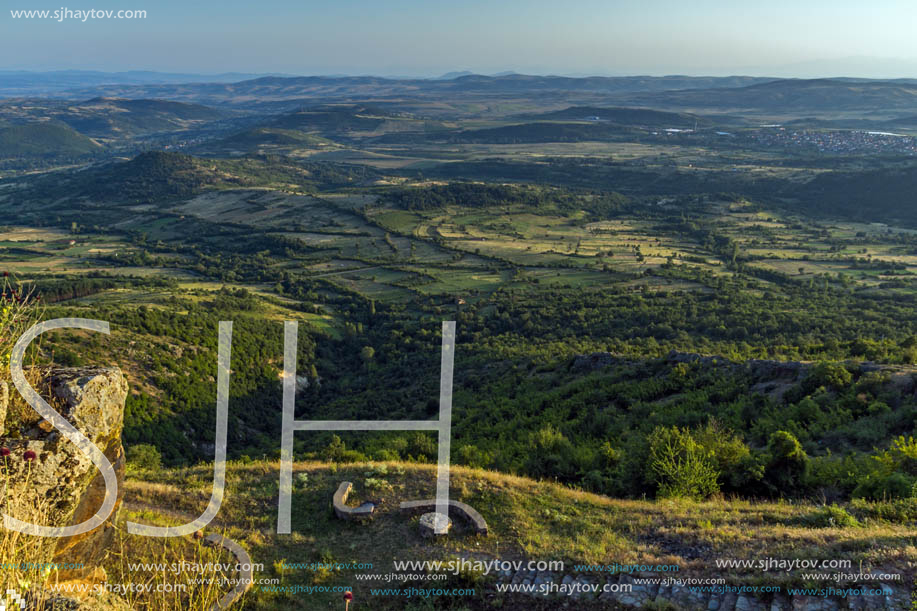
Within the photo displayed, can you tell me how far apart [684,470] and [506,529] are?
743cm

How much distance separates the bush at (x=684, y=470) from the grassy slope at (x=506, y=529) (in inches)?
43.0

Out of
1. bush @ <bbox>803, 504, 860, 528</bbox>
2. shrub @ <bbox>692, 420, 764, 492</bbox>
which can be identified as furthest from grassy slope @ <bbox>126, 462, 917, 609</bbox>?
shrub @ <bbox>692, 420, 764, 492</bbox>

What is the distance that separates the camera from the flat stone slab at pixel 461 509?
55.7 feet

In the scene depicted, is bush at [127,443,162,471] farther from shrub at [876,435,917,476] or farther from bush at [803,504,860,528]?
shrub at [876,435,917,476]

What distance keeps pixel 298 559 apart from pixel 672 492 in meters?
13.0

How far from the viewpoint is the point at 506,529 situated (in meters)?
17.4

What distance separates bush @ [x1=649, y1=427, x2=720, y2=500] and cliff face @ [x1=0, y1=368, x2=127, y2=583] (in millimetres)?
17317

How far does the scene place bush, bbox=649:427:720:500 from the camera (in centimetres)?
2005

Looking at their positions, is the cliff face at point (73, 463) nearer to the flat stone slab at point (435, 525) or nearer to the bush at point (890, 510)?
the flat stone slab at point (435, 525)

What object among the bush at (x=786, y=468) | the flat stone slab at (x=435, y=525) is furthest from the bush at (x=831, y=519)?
the flat stone slab at (x=435, y=525)

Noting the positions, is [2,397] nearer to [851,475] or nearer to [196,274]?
[851,475]

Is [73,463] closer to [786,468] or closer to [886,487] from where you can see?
[786,468]

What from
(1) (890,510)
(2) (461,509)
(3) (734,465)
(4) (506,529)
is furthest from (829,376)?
(2) (461,509)

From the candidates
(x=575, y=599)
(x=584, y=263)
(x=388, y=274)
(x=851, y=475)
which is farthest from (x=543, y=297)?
(x=575, y=599)
